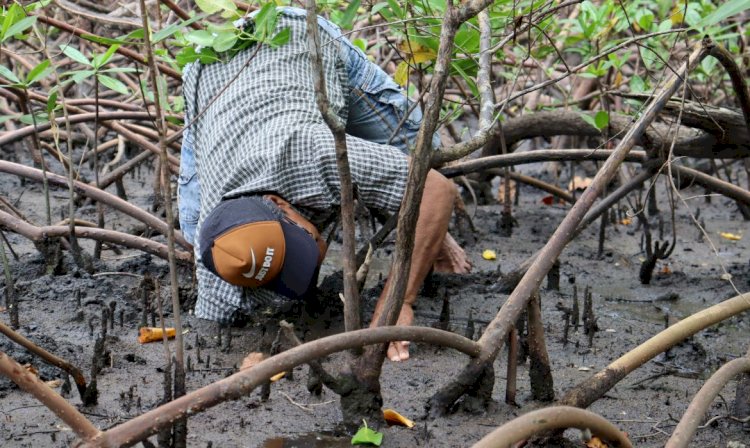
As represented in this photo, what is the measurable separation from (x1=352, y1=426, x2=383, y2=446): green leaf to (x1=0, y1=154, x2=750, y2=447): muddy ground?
0.05 metres

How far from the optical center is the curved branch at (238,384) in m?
1.86

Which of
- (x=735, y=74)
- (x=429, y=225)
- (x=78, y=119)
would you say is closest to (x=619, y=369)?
(x=429, y=225)

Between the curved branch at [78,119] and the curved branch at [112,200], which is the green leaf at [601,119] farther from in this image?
the curved branch at [78,119]

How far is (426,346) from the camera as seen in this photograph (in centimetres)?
328

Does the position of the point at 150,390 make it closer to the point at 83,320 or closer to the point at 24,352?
the point at 24,352

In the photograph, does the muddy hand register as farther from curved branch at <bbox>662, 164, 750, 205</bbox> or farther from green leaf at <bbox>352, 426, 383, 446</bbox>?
curved branch at <bbox>662, 164, 750, 205</bbox>

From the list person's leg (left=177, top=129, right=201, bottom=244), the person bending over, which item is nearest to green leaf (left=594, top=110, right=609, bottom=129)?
the person bending over

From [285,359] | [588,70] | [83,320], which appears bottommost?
[83,320]

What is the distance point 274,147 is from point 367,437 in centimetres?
107

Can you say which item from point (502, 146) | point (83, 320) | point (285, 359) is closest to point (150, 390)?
point (83, 320)

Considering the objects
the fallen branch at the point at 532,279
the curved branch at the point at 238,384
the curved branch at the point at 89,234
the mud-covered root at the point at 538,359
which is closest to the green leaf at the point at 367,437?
the fallen branch at the point at 532,279

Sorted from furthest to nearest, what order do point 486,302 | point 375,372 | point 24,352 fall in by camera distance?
point 486,302 → point 24,352 → point 375,372

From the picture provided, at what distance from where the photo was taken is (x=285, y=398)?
2.83 m

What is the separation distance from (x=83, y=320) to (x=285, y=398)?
1.03m
